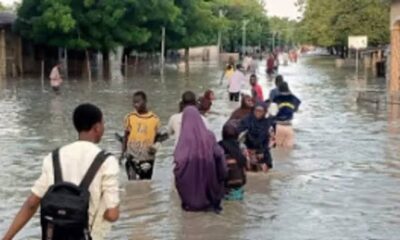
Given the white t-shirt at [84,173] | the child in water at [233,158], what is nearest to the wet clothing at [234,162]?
the child in water at [233,158]

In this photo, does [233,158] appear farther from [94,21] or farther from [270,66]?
[270,66]

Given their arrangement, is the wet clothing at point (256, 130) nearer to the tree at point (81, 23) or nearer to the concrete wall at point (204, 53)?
the tree at point (81, 23)

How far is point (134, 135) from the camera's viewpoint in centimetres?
1021

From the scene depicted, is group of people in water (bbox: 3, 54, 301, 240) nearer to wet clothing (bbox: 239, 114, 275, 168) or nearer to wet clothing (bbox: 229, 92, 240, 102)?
wet clothing (bbox: 239, 114, 275, 168)

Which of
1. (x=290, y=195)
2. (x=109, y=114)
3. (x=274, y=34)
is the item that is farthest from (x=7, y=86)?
(x=274, y=34)

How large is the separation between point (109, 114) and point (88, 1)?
73.9 feet

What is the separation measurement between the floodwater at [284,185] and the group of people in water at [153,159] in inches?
14.4

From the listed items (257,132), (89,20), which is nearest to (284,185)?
(257,132)

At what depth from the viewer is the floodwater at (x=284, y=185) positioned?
8.80 m

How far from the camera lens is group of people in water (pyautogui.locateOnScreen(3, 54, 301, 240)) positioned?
185 inches

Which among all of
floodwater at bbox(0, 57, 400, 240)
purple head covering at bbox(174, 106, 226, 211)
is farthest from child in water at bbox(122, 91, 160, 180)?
purple head covering at bbox(174, 106, 226, 211)

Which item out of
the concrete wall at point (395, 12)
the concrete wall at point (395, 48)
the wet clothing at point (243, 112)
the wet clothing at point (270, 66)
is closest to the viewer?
the wet clothing at point (243, 112)

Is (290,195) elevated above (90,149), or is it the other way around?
(90,149)

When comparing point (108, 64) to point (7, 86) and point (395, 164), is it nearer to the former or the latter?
point (7, 86)
